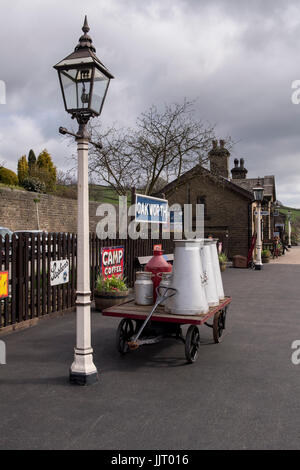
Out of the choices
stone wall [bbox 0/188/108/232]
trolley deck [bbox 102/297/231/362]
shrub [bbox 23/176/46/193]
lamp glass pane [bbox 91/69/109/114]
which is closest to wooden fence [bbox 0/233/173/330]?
trolley deck [bbox 102/297/231/362]

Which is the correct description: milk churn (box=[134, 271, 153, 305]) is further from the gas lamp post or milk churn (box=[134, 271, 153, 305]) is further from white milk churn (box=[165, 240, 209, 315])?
the gas lamp post

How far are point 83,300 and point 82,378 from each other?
2.83 feet

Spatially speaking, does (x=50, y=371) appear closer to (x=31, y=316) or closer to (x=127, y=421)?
(x=127, y=421)

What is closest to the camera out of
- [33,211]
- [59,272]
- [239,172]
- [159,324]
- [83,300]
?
[83,300]

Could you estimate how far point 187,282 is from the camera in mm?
5562

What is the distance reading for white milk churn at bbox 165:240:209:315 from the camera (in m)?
5.49

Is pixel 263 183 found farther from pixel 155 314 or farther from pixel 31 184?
pixel 155 314

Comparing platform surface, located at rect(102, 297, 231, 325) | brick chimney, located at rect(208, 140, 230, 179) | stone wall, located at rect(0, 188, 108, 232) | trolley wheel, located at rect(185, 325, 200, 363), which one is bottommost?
trolley wheel, located at rect(185, 325, 200, 363)

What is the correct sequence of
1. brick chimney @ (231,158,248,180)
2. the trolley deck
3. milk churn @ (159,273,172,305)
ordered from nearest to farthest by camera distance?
the trolley deck < milk churn @ (159,273,172,305) < brick chimney @ (231,158,248,180)

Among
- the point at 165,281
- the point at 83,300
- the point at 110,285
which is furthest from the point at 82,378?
the point at 110,285

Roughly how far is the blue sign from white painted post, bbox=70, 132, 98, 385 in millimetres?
5512

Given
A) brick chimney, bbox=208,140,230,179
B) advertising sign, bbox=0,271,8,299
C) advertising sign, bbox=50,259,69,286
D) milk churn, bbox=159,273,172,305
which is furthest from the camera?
brick chimney, bbox=208,140,230,179

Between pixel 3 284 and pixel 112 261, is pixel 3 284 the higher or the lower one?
the lower one
